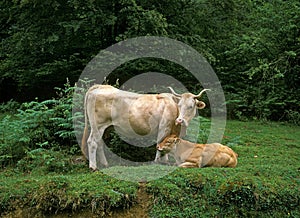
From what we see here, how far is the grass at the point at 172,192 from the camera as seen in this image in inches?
224

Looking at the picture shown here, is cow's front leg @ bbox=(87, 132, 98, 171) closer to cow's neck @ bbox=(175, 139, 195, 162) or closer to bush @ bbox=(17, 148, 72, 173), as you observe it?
bush @ bbox=(17, 148, 72, 173)

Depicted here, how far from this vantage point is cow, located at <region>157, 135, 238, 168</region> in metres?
7.12

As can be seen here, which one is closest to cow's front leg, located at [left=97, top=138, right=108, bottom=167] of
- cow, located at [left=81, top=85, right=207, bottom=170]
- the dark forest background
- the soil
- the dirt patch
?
cow, located at [left=81, top=85, right=207, bottom=170]

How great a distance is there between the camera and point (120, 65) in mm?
13383

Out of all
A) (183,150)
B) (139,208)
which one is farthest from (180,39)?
(139,208)

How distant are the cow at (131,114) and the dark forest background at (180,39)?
5.44 metres

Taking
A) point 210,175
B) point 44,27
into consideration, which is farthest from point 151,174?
point 44,27

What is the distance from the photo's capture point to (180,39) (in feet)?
44.5

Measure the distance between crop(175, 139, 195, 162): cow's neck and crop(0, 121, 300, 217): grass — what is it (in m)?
0.57

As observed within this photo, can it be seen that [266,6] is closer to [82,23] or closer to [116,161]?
[82,23]

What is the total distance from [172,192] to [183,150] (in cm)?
142

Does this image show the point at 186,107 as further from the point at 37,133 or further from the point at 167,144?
the point at 37,133

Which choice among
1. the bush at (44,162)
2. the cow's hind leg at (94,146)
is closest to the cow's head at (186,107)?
the cow's hind leg at (94,146)

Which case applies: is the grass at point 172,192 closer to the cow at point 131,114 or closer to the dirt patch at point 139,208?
the dirt patch at point 139,208
